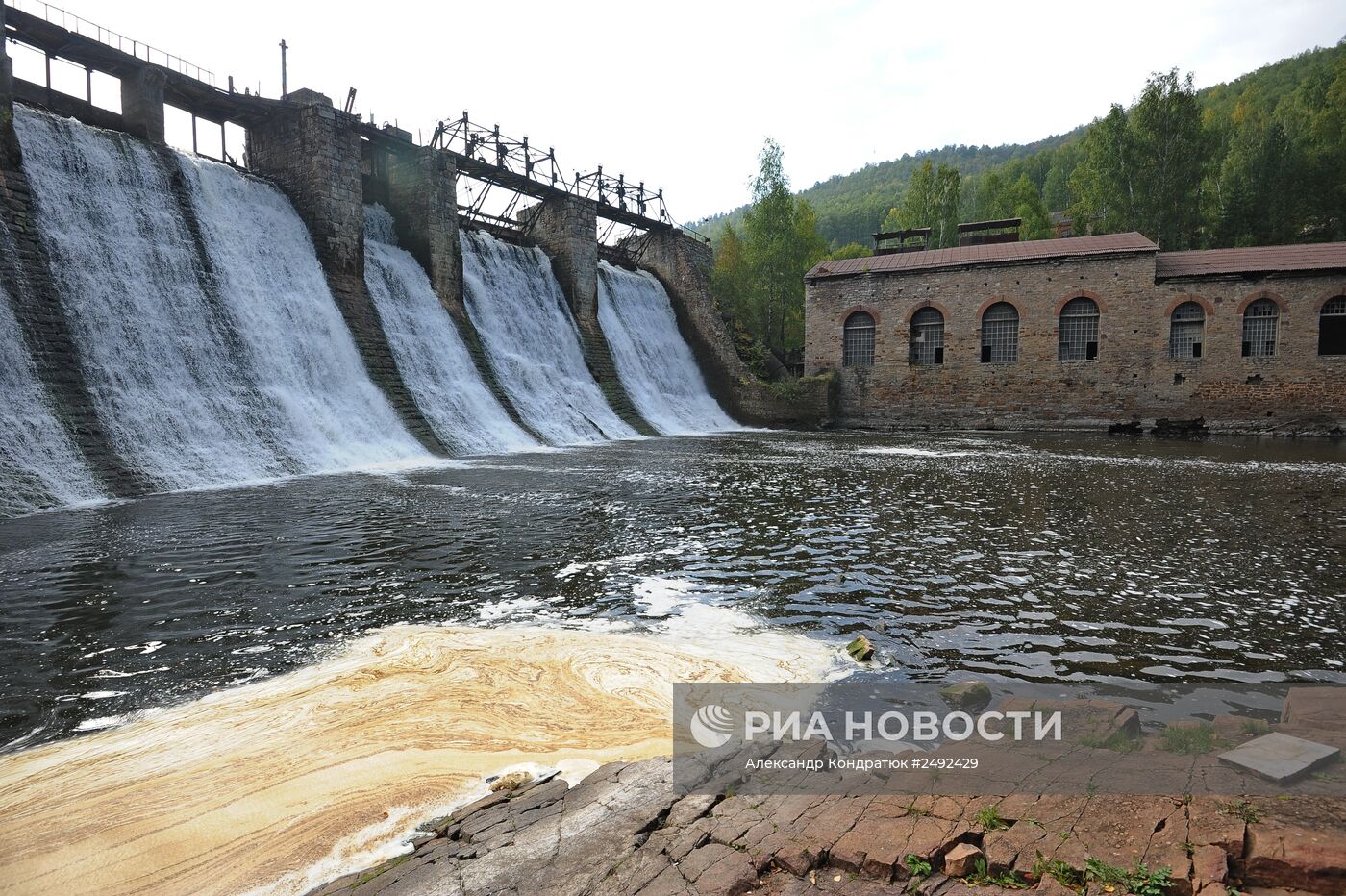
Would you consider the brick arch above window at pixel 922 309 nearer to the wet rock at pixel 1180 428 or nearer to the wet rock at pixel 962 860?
the wet rock at pixel 1180 428

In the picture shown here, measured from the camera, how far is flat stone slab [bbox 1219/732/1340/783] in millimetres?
2717

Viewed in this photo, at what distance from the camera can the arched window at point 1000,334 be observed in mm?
31312

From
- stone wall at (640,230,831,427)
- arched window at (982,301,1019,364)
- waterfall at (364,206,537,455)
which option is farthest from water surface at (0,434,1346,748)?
stone wall at (640,230,831,427)

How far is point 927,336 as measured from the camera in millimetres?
32812

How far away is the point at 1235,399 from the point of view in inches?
1113

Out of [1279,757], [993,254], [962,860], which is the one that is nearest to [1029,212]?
[993,254]

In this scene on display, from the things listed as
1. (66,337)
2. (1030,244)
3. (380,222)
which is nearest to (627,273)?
(380,222)

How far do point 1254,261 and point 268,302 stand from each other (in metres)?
34.0

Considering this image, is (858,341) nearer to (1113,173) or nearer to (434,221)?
(1113,173)

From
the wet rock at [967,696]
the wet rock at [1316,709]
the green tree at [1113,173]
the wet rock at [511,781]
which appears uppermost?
the green tree at [1113,173]

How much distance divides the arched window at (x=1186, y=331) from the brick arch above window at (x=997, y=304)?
5.40 meters

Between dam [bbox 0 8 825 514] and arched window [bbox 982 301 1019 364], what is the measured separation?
42.8 feet

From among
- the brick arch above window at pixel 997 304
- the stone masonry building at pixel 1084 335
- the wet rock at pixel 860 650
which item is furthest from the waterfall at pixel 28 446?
the brick arch above window at pixel 997 304

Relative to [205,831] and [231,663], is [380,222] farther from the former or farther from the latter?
[205,831]
